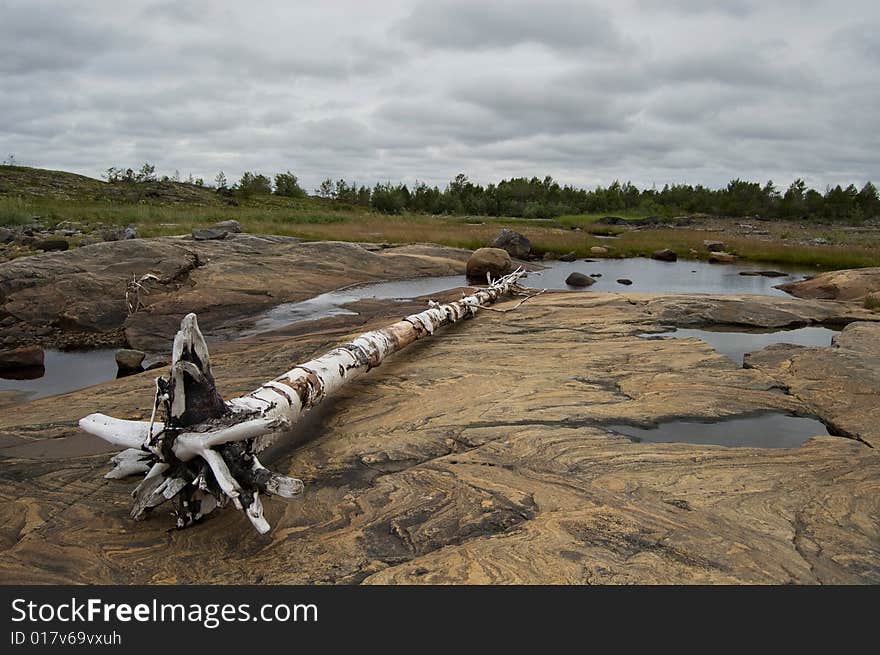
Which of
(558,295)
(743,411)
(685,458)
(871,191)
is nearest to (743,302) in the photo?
(558,295)

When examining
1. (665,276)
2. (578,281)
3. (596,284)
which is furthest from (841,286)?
(578,281)

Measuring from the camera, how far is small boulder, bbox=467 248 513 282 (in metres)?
17.9

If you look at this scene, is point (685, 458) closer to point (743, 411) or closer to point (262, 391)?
point (743, 411)

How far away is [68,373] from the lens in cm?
898

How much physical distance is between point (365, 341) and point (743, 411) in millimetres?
4128

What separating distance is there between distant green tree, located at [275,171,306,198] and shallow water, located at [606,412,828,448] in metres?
80.5

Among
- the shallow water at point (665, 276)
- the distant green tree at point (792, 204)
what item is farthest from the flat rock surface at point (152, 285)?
the distant green tree at point (792, 204)

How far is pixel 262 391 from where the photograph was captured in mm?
4660

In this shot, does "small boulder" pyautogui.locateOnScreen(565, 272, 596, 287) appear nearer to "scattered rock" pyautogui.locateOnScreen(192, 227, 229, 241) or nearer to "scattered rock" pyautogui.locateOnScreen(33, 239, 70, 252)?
"scattered rock" pyautogui.locateOnScreen(192, 227, 229, 241)

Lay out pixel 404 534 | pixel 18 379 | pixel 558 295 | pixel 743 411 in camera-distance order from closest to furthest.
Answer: pixel 404 534
pixel 743 411
pixel 18 379
pixel 558 295

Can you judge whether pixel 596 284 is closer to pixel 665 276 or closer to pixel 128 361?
pixel 665 276

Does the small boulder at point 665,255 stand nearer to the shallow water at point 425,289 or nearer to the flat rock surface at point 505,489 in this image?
the shallow water at point 425,289

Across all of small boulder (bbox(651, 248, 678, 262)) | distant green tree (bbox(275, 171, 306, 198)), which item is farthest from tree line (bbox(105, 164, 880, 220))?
small boulder (bbox(651, 248, 678, 262))

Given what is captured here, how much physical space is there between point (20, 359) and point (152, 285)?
381 cm
